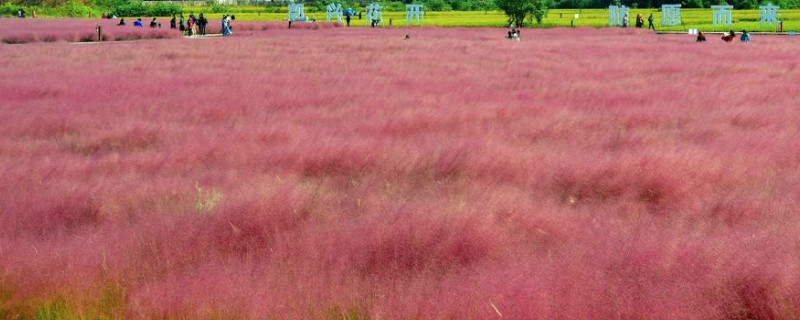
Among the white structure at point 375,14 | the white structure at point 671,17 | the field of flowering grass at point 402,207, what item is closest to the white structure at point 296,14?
the white structure at point 375,14

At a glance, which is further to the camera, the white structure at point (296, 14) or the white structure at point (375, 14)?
the white structure at point (296, 14)

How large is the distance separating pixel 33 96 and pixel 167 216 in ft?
29.7

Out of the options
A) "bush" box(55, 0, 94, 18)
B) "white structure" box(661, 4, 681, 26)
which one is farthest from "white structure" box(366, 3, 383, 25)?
"bush" box(55, 0, 94, 18)

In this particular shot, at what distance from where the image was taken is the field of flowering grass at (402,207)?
10.7ft

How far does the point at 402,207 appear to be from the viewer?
182 inches

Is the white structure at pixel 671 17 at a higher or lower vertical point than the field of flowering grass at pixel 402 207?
higher

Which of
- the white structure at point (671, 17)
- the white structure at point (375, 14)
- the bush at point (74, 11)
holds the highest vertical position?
the bush at point (74, 11)

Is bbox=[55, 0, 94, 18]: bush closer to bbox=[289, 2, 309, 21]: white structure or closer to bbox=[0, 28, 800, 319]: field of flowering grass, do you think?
bbox=[289, 2, 309, 21]: white structure

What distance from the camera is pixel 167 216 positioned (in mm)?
4656

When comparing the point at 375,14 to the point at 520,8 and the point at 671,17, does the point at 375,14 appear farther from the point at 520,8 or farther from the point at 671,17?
the point at 671,17

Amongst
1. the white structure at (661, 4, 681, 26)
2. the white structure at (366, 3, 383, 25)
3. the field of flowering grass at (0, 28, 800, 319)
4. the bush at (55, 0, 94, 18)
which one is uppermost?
the bush at (55, 0, 94, 18)

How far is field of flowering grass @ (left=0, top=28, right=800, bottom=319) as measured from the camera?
3268 mm

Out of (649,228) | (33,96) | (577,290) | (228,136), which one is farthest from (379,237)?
(33,96)

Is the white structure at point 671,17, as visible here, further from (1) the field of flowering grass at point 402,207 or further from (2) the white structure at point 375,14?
(1) the field of flowering grass at point 402,207
